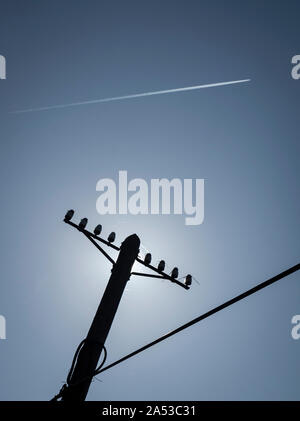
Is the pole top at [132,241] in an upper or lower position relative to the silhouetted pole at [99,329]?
upper

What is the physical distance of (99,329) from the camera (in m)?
5.94

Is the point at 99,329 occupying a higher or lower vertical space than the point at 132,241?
lower

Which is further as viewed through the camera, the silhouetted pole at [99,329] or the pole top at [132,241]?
A: the pole top at [132,241]

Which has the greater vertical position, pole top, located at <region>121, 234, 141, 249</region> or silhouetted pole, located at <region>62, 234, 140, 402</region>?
pole top, located at <region>121, 234, 141, 249</region>

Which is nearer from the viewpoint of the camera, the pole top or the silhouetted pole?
the silhouetted pole

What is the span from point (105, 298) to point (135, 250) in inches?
59.8

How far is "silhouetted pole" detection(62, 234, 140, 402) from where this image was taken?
204 inches

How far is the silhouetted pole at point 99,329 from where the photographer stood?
5170mm

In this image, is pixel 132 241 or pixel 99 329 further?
pixel 132 241
